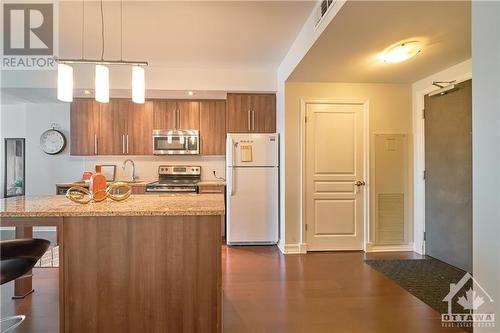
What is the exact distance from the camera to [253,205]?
425 centimetres

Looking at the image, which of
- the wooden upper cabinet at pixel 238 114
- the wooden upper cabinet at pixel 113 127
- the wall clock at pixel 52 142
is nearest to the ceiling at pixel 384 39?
the wooden upper cabinet at pixel 238 114

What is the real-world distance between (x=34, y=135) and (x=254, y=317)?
5.14 metres

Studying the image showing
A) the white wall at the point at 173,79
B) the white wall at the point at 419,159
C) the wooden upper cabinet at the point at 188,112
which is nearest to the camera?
the white wall at the point at 419,159

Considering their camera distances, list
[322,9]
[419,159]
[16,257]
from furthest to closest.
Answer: [419,159], [322,9], [16,257]

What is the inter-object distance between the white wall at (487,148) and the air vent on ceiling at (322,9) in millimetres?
1240

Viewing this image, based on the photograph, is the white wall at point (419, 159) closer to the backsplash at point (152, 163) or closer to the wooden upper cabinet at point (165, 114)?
the backsplash at point (152, 163)

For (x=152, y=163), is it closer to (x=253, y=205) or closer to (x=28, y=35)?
(x=253, y=205)

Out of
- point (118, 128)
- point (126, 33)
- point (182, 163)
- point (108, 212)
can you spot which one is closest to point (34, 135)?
point (118, 128)

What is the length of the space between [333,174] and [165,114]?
2.77m

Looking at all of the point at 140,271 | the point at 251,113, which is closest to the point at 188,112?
the point at 251,113

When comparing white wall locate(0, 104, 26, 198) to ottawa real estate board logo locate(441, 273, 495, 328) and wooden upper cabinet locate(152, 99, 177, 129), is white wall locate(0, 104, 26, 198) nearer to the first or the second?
wooden upper cabinet locate(152, 99, 177, 129)

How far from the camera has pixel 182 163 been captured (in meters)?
5.13

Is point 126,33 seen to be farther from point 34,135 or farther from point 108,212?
point 34,135

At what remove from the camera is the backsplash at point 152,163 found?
504cm
